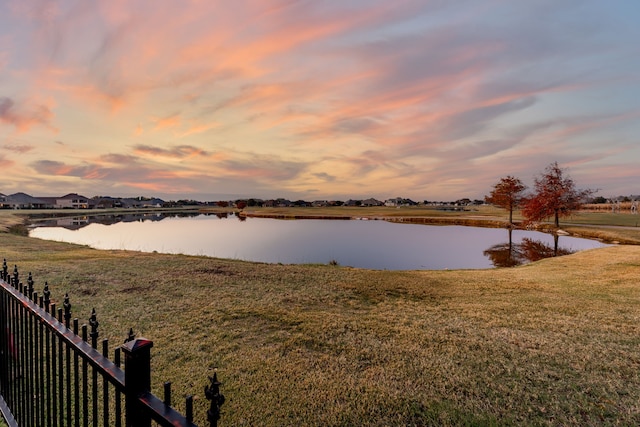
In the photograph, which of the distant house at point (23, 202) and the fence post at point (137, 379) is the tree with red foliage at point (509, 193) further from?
the distant house at point (23, 202)

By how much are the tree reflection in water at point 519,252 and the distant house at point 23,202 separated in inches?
7004

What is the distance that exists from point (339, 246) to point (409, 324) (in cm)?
2332

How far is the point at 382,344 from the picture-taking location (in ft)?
20.4

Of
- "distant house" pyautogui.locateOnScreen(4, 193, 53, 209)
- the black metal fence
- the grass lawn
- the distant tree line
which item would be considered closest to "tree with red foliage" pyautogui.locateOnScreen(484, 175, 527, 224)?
the distant tree line

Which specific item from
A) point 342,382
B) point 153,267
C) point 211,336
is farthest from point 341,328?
point 153,267

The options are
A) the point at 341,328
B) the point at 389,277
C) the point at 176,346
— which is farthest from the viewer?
the point at 389,277

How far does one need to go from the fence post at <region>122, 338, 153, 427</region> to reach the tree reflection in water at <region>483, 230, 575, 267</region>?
958 inches

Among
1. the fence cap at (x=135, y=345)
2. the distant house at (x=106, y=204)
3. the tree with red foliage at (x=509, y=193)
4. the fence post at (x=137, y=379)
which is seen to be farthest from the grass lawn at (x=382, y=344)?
the distant house at (x=106, y=204)

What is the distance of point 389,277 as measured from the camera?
13258mm

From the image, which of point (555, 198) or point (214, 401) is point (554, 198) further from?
point (214, 401)

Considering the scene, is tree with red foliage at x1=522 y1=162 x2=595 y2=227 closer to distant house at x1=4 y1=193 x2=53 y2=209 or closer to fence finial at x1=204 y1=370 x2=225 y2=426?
fence finial at x1=204 y1=370 x2=225 y2=426

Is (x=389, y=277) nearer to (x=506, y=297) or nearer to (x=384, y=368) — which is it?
(x=506, y=297)

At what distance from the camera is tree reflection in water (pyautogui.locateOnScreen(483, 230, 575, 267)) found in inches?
935

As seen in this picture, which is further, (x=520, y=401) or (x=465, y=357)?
(x=465, y=357)
